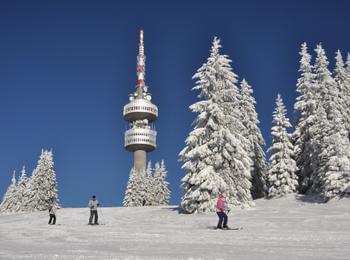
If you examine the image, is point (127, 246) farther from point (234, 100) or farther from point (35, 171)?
point (35, 171)

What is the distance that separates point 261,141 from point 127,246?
4327 cm

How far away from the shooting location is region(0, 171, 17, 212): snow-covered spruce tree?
80938 millimetres

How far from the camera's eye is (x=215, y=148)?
121 ft

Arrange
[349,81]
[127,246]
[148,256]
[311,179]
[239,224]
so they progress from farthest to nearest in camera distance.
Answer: [349,81], [311,179], [239,224], [127,246], [148,256]

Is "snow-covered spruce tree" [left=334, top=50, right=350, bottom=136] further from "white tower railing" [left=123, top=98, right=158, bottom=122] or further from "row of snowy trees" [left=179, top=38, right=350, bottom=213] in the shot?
"white tower railing" [left=123, top=98, right=158, bottom=122]

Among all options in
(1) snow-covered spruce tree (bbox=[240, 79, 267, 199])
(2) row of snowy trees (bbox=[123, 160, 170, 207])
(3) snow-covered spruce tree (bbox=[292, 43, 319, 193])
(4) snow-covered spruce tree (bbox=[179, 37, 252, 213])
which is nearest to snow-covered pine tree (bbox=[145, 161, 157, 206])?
(2) row of snowy trees (bbox=[123, 160, 170, 207])

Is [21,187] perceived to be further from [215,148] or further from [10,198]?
[215,148]

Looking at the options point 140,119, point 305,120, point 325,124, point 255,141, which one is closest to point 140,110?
point 140,119

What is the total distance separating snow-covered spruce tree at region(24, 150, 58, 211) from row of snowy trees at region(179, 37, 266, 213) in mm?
38478

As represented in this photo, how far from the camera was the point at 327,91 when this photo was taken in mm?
49656

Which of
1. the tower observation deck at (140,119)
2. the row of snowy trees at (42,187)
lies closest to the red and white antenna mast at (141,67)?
the tower observation deck at (140,119)

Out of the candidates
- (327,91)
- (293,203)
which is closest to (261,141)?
(327,91)

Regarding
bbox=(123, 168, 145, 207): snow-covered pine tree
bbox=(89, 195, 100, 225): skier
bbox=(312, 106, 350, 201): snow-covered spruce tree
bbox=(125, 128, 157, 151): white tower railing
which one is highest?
bbox=(125, 128, 157, 151): white tower railing

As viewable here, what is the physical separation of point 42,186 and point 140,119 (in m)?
104
